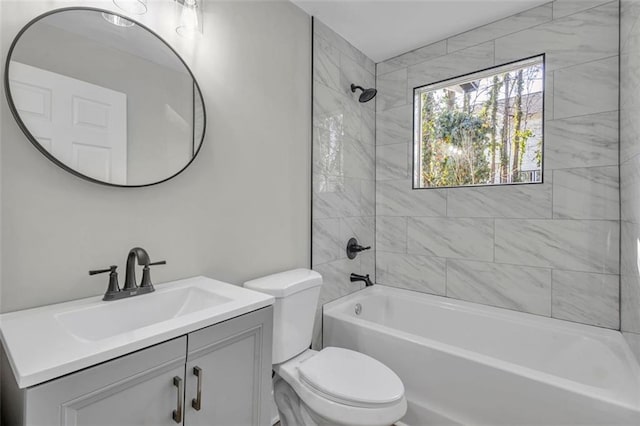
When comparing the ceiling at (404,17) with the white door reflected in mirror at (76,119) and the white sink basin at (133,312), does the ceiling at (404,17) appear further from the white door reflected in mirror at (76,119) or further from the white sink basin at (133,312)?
the white sink basin at (133,312)

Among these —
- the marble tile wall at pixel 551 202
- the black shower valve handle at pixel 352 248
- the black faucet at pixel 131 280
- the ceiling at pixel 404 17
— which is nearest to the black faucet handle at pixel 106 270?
the black faucet at pixel 131 280

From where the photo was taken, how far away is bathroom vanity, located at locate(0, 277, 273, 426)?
0.70 metres

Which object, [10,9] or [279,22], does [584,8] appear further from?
[10,9]

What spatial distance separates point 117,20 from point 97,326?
1.15 meters

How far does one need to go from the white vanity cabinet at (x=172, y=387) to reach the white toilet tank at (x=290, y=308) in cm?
34

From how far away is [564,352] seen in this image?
187cm

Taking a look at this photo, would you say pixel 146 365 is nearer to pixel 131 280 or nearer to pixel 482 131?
pixel 131 280

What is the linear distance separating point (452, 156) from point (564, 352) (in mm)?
1509

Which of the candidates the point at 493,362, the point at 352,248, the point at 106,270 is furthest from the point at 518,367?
the point at 106,270

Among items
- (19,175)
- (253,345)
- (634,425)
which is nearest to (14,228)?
(19,175)

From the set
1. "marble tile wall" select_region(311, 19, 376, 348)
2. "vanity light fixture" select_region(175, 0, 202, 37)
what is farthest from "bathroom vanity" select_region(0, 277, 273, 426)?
"vanity light fixture" select_region(175, 0, 202, 37)

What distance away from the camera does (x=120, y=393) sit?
79 centimetres

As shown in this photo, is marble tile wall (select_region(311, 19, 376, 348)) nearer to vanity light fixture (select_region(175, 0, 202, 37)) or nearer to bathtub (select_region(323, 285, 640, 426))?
bathtub (select_region(323, 285, 640, 426))

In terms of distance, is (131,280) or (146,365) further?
(131,280)
